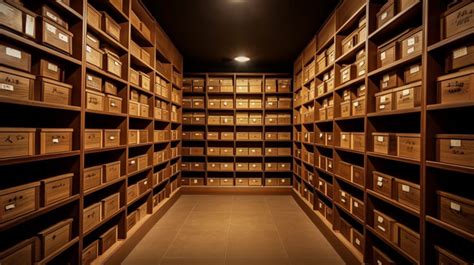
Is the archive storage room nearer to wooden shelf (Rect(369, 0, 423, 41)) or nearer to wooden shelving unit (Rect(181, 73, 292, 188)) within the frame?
wooden shelf (Rect(369, 0, 423, 41))

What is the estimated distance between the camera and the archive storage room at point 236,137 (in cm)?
137

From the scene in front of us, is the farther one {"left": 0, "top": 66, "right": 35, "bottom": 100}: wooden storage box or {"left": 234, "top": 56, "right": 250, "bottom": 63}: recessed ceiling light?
{"left": 234, "top": 56, "right": 250, "bottom": 63}: recessed ceiling light

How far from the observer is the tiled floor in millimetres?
2432

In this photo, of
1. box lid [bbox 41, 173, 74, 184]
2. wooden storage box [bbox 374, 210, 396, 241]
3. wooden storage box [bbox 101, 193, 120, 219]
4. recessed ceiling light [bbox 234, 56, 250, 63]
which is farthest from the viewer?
recessed ceiling light [bbox 234, 56, 250, 63]

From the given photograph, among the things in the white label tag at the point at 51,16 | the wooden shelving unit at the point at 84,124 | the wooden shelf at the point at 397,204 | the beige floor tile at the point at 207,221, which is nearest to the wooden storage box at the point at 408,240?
the wooden shelf at the point at 397,204

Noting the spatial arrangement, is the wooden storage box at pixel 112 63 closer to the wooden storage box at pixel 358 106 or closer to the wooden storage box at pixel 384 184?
the wooden storage box at pixel 358 106

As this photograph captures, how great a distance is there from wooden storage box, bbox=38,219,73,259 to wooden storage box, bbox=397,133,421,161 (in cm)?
224

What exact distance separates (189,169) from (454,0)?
178 inches

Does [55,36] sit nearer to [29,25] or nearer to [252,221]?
[29,25]

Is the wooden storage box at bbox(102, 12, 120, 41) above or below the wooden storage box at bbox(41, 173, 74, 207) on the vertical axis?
above

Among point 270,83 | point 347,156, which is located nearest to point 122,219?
point 347,156

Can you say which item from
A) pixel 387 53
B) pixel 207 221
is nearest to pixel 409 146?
pixel 387 53

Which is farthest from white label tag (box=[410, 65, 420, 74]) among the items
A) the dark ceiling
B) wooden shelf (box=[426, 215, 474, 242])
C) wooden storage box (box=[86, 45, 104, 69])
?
wooden storage box (box=[86, 45, 104, 69])

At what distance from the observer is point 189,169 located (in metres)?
5.09
